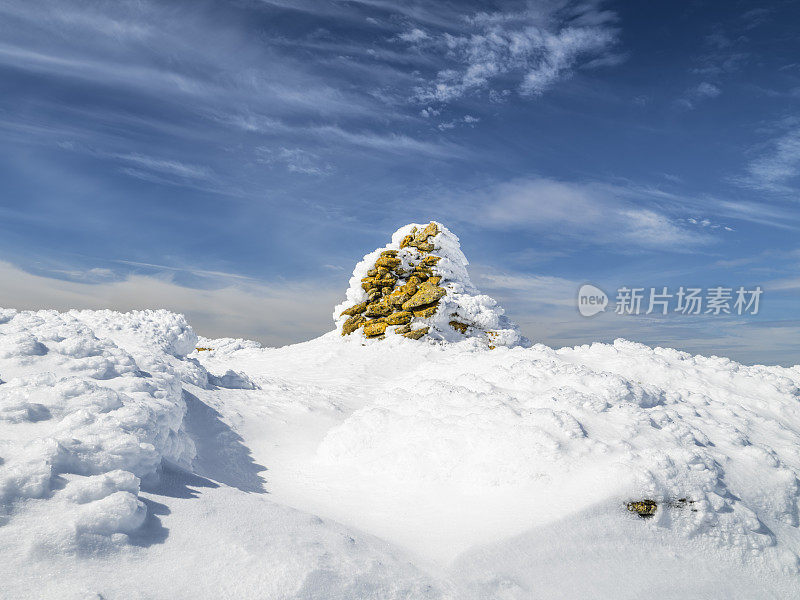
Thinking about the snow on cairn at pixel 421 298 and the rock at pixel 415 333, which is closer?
the rock at pixel 415 333

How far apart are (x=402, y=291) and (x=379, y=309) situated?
163cm

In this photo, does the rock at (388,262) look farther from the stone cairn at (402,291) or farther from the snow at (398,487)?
the snow at (398,487)

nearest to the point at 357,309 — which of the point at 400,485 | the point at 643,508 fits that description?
the point at 400,485

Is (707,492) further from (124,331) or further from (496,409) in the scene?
(124,331)

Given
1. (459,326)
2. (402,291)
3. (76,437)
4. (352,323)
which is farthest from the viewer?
(402,291)

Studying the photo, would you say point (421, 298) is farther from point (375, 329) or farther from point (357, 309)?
point (357, 309)

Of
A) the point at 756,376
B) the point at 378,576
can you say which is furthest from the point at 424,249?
the point at 378,576

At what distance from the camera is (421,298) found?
24.8 metres

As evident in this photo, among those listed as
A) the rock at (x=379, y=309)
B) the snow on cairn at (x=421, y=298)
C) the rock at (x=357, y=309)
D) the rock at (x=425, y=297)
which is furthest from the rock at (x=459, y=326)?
the rock at (x=357, y=309)

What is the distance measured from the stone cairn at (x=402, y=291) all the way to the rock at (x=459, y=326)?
1.28 m

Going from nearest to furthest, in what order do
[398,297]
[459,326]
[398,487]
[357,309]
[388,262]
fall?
[398,487], [459,326], [398,297], [357,309], [388,262]

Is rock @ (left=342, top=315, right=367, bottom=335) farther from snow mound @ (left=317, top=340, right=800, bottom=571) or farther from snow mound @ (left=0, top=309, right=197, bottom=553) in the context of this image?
snow mound @ (left=0, top=309, right=197, bottom=553)

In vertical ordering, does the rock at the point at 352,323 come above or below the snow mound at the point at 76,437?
above

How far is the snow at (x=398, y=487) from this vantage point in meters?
4.32
